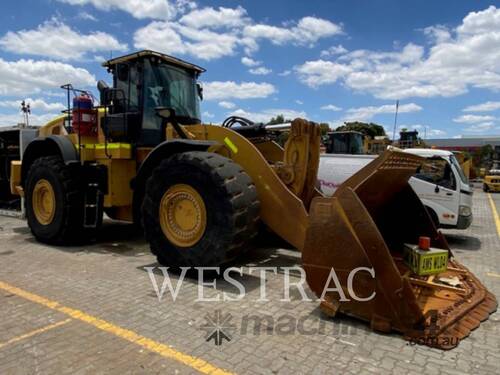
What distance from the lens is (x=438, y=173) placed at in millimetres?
8570

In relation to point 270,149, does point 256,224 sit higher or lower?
lower

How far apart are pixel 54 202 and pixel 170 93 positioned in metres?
2.64

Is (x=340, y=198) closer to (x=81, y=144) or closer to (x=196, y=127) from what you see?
(x=196, y=127)

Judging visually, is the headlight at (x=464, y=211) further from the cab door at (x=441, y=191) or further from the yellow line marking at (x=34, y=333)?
the yellow line marking at (x=34, y=333)

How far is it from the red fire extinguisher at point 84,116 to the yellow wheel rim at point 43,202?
3.56ft

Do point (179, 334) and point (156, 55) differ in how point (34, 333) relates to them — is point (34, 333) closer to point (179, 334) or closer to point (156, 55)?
point (179, 334)

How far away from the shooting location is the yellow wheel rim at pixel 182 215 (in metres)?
5.01

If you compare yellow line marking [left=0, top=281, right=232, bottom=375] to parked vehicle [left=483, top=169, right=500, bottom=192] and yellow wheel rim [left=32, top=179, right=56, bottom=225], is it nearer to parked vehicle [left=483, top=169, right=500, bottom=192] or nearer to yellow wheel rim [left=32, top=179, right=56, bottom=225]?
yellow wheel rim [left=32, top=179, right=56, bottom=225]

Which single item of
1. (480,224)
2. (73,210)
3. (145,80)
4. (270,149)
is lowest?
(480,224)

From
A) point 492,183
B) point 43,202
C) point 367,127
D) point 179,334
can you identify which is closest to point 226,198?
point 179,334

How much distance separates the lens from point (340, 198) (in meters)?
3.68

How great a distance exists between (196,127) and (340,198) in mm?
3015

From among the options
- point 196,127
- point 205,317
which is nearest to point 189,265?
point 205,317

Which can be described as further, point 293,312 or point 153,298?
point 153,298
